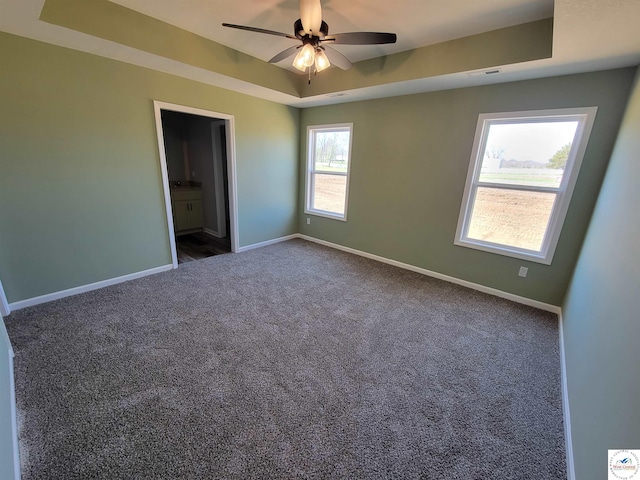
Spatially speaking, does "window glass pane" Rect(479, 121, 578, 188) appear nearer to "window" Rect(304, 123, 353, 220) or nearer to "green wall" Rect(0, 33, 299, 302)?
"window" Rect(304, 123, 353, 220)

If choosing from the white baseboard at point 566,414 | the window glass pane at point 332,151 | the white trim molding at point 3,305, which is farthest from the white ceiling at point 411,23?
the white baseboard at point 566,414

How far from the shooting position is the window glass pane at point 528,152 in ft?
8.55

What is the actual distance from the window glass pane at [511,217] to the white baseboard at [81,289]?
13.7ft

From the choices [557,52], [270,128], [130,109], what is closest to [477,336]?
[557,52]

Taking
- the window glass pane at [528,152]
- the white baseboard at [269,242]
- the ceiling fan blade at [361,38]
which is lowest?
the white baseboard at [269,242]

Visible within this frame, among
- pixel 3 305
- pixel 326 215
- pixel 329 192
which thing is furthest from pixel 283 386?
pixel 329 192

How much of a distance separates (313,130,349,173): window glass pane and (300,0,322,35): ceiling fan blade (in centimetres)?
239

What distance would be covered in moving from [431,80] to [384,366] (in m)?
2.96

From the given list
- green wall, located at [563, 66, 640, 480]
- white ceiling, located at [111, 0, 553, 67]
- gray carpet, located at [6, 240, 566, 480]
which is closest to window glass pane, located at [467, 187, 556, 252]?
green wall, located at [563, 66, 640, 480]

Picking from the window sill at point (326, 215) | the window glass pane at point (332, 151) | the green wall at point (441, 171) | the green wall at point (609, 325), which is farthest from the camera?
the window sill at point (326, 215)

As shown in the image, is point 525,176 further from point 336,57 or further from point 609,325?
point 336,57

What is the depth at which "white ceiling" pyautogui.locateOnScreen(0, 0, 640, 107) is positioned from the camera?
162 cm

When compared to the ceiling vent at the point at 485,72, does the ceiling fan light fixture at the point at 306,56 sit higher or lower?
lower

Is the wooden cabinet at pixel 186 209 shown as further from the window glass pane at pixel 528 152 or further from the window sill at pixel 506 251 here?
the window glass pane at pixel 528 152
